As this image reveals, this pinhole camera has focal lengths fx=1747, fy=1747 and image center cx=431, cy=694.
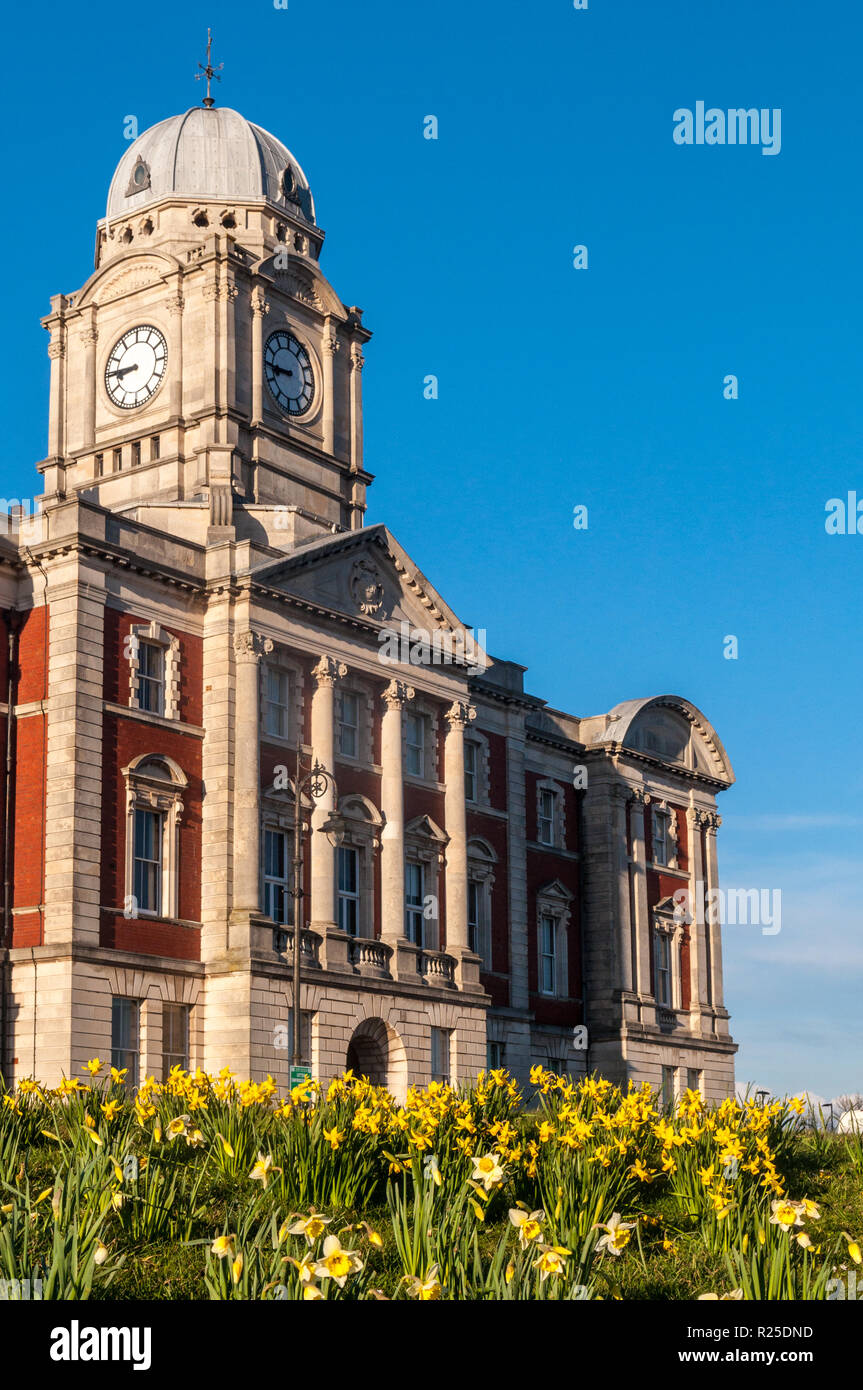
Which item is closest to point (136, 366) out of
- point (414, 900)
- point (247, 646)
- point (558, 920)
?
point (247, 646)

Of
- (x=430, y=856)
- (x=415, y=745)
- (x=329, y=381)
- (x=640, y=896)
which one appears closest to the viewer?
(x=430, y=856)

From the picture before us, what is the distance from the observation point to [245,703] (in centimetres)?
4316

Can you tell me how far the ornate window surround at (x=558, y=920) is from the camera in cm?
5591

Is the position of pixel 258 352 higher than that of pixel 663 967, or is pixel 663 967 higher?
pixel 258 352

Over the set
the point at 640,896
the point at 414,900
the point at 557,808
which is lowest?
the point at 414,900

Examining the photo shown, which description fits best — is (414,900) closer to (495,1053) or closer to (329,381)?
(495,1053)

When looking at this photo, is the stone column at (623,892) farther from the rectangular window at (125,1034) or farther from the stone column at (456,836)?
→ the rectangular window at (125,1034)

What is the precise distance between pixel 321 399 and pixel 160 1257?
43.5m

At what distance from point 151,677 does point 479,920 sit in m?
14.6

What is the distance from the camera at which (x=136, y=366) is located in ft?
174

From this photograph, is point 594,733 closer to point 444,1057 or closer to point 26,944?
point 444,1057

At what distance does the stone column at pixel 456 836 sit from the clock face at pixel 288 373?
11316 millimetres

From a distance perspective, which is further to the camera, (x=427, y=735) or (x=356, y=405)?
(x=356, y=405)
